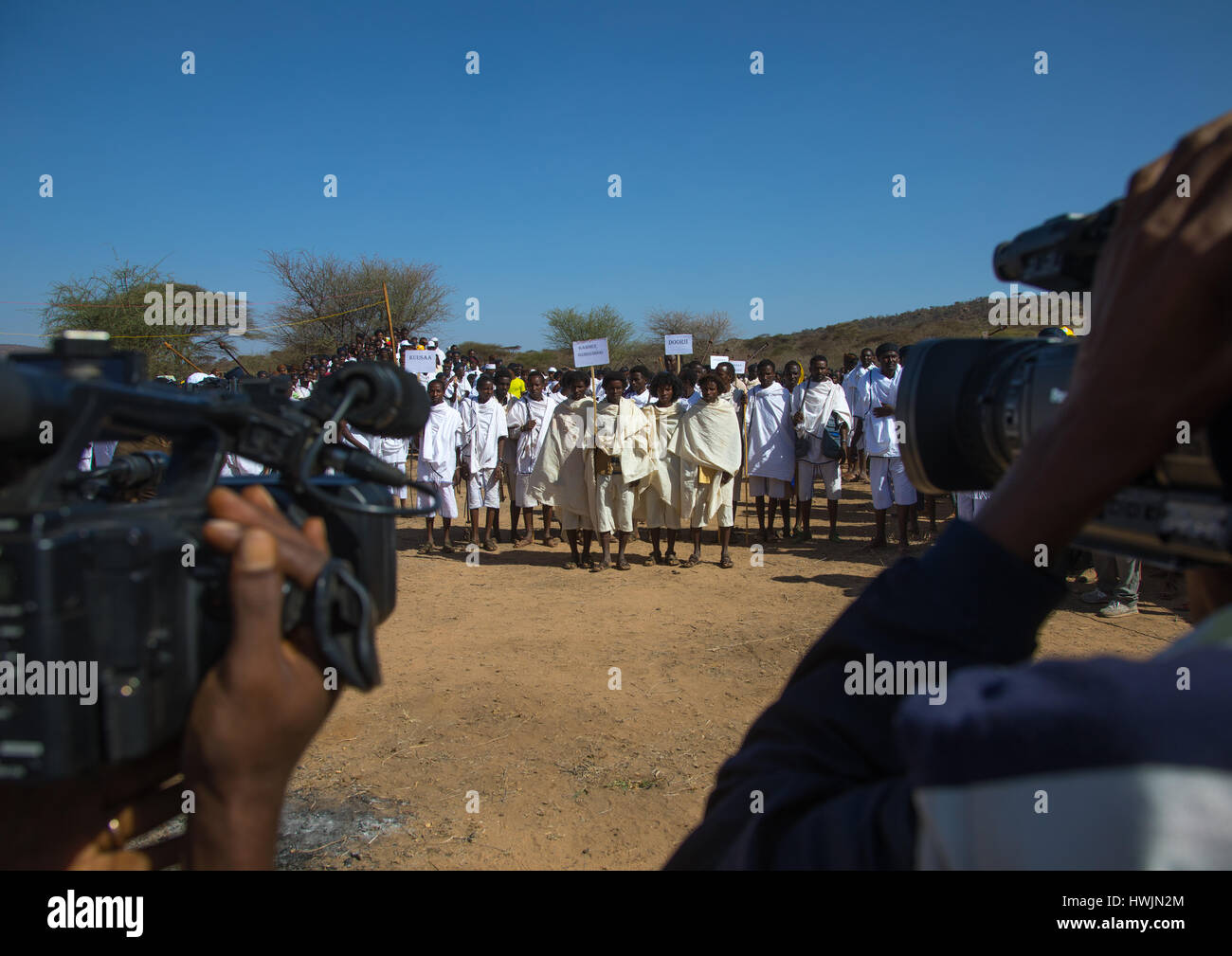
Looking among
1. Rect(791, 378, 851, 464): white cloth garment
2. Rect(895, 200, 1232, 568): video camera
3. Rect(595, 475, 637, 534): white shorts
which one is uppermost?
Rect(791, 378, 851, 464): white cloth garment

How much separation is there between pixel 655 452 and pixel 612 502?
0.71m

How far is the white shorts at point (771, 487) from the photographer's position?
9.91 metres

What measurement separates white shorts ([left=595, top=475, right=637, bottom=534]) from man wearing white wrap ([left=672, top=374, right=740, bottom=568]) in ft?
2.30

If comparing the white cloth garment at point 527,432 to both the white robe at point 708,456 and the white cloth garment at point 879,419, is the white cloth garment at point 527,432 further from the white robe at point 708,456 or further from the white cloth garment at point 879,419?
the white cloth garment at point 879,419

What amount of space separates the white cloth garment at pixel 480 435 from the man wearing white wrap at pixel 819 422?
361 cm

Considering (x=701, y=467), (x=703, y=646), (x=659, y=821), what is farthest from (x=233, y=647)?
(x=701, y=467)

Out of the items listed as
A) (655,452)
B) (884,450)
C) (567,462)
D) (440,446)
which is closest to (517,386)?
(440,446)

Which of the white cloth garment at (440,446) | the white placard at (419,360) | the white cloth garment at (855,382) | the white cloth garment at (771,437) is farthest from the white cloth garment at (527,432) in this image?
the white cloth garment at (855,382)

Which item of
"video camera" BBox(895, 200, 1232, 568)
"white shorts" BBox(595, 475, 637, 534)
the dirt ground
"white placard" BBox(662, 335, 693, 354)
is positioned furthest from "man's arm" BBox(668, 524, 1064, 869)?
"white placard" BBox(662, 335, 693, 354)

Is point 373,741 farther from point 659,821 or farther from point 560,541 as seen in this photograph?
point 560,541

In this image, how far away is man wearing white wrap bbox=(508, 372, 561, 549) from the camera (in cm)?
1014

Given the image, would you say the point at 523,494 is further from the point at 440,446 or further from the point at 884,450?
the point at 884,450

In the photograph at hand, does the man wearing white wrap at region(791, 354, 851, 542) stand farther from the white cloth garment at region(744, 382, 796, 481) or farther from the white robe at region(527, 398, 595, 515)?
the white robe at region(527, 398, 595, 515)

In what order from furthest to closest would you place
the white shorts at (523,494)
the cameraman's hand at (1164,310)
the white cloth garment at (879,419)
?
1. the white shorts at (523,494)
2. the white cloth garment at (879,419)
3. the cameraman's hand at (1164,310)
